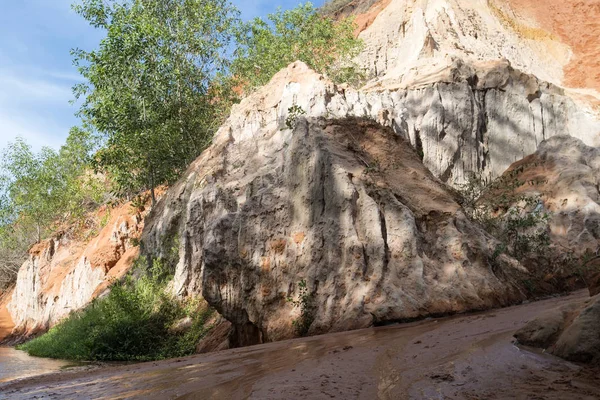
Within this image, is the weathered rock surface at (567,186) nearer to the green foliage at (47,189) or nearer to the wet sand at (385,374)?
the wet sand at (385,374)

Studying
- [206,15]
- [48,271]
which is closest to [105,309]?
[206,15]

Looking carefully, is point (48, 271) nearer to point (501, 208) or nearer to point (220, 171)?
point (220, 171)

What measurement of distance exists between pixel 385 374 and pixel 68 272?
86.9 feet

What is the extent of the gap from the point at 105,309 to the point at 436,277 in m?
9.45

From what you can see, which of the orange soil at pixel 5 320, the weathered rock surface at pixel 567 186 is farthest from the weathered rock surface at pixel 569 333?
the orange soil at pixel 5 320

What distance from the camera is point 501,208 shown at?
13.0 metres

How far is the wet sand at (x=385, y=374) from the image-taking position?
2973 mm

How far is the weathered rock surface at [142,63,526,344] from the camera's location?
726 cm

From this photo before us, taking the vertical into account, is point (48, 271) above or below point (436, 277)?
above

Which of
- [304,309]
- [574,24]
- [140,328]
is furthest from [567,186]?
[574,24]

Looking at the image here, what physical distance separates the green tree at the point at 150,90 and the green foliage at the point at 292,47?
3.70 meters

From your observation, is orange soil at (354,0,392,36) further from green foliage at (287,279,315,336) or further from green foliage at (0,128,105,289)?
green foliage at (287,279,315,336)

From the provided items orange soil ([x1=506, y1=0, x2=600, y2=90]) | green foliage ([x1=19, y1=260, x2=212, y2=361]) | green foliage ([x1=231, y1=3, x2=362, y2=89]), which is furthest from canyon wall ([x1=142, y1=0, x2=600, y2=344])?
orange soil ([x1=506, y1=0, x2=600, y2=90])

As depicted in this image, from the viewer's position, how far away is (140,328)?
1202cm
